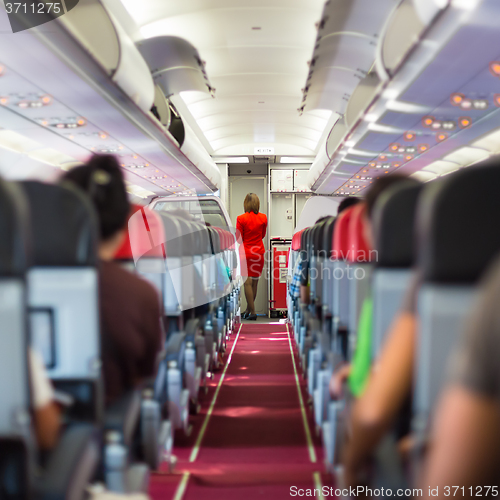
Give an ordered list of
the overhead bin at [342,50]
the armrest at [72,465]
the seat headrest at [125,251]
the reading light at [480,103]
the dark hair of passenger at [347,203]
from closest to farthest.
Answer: the armrest at [72,465], the seat headrest at [125,251], the dark hair of passenger at [347,203], the reading light at [480,103], the overhead bin at [342,50]

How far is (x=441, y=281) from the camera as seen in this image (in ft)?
4.05

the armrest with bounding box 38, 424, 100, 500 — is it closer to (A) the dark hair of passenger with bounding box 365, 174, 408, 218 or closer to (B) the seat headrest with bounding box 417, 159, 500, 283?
(B) the seat headrest with bounding box 417, 159, 500, 283

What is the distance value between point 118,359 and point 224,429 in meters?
2.12

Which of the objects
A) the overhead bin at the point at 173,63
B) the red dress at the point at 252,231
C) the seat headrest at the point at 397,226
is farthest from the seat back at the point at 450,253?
the red dress at the point at 252,231

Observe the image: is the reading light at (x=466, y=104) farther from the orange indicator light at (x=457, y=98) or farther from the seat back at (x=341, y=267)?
the seat back at (x=341, y=267)

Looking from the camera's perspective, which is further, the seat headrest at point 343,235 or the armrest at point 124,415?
the seat headrest at point 343,235

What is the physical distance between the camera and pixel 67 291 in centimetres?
162

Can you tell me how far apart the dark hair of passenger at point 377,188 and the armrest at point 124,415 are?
3.95 feet

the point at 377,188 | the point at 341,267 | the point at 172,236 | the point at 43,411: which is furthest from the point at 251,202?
the point at 43,411

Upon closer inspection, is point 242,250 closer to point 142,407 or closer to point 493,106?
point 493,106

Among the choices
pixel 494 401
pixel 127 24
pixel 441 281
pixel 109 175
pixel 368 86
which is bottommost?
pixel 494 401

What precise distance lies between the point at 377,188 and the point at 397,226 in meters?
0.46

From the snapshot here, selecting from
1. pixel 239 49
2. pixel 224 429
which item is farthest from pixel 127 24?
pixel 224 429

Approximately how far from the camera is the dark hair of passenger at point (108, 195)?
1896 mm
